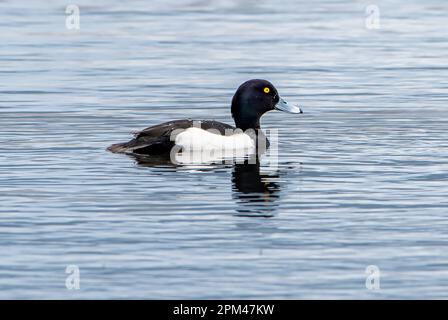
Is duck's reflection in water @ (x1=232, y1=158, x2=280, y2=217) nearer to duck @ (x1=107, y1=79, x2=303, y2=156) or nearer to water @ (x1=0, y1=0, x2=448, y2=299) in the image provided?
water @ (x1=0, y1=0, x2=448, y2=299)

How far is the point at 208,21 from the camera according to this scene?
93.2ft

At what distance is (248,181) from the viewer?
1453 centimetres

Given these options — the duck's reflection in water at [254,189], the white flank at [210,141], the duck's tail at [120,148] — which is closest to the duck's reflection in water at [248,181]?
the duck's reflection in water at [254,189]

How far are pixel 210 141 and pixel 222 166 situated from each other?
973mm

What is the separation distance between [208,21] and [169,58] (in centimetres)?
441

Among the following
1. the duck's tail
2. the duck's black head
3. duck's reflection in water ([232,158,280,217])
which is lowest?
duck's reflection in water ([232,158,280,217])

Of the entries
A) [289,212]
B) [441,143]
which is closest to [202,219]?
[289,212]

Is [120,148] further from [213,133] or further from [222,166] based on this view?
[222,166]

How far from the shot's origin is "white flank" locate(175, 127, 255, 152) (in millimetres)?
16203

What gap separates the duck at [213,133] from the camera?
16.1 m

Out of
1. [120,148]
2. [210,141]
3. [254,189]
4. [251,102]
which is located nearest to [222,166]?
[210,141]

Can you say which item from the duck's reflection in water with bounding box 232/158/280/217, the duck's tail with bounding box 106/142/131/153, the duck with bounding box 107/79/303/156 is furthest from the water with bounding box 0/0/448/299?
the duck with bounding box 107/79/303/156

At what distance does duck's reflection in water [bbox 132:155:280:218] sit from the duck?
18 centimetres

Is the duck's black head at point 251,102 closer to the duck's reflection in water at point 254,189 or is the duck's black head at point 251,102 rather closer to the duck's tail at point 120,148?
the duck's reflection in water at point 254,189
